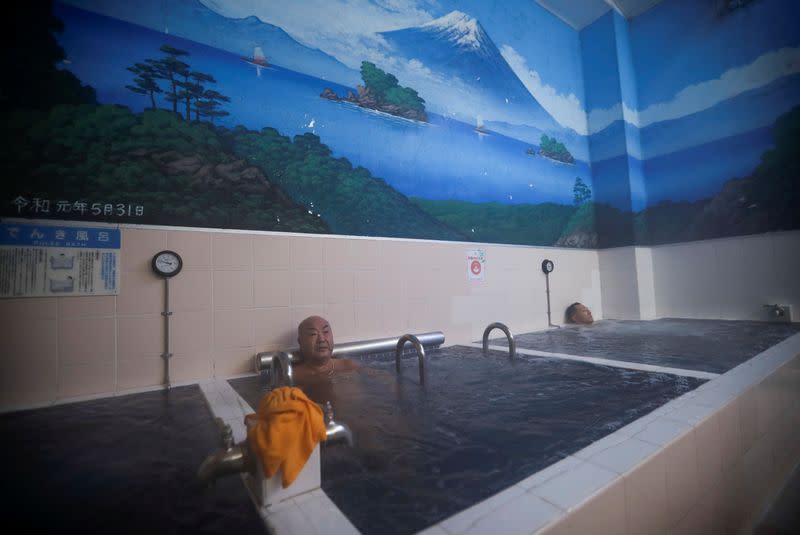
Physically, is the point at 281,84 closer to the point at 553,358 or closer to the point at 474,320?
the point at 474,320

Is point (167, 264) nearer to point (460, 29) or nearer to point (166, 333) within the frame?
point (166, 333)

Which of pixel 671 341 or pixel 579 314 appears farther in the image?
pixel 579 314

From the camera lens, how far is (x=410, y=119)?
3660 mm

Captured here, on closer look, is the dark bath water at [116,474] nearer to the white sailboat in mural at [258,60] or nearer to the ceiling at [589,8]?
the white sailboat in mural at [258,60]

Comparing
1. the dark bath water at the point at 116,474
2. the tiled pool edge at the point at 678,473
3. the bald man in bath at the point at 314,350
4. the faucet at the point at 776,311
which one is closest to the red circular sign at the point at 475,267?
the bald man in bath at the point at 314,350

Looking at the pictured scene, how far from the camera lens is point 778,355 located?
2365mm

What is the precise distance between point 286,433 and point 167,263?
6.28 feet

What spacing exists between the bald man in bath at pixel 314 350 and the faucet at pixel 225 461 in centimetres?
143

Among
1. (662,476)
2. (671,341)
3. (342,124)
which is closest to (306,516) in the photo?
(662,476)

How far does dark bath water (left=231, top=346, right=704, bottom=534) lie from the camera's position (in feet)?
3.20

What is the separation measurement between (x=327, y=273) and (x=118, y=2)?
7.81 ft

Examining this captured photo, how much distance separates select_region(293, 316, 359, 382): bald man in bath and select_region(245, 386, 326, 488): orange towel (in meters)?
1.41

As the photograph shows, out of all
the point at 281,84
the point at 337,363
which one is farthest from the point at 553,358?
the point at 281,84

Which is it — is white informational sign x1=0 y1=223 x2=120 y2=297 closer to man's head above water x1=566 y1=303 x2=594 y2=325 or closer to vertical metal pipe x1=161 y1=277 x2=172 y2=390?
vertical metal pipe x1=161 y1=277 x2=172 y2=390
